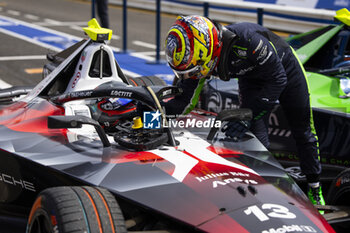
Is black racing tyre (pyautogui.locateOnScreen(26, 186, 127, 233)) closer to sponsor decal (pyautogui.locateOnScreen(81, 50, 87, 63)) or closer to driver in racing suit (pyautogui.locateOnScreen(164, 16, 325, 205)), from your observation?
driver in racing suit (pyautogui.locateOnScreen(164, 16, 325, 205))

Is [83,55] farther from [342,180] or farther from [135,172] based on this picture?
[342,180]

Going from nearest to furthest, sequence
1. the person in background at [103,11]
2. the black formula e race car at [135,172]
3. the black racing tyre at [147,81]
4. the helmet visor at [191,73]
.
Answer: the black formula e race car at [135,172]
the helmet visor at [191,73]
the black racing tyre at [147,81]
the person in background at [103,11]

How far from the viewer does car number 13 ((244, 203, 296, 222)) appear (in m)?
3.35

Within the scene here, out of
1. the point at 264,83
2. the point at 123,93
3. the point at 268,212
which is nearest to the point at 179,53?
the point at 123,93

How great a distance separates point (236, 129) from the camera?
4.30 meters

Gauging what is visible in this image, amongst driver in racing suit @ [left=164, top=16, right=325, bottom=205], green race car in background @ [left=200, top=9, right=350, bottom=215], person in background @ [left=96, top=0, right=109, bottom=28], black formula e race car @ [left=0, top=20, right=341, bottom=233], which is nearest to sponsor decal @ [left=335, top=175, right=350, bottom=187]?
green race car in background @ [left=200, top=9, right=350, bottom=215]

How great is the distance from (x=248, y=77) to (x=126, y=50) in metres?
8.74

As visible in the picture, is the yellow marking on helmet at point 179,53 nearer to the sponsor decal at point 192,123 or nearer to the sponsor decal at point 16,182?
the sponsor decal at point 192,123

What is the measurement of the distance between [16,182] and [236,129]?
154 cm

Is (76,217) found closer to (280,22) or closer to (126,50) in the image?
(126,50)

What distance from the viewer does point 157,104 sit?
4.00 metres

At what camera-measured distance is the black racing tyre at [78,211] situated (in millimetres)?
3146

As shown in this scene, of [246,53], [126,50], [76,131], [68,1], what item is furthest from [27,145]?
[68,1]

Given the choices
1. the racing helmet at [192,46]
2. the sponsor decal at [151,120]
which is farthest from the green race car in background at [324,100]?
the sponsor decal at [151,120]
